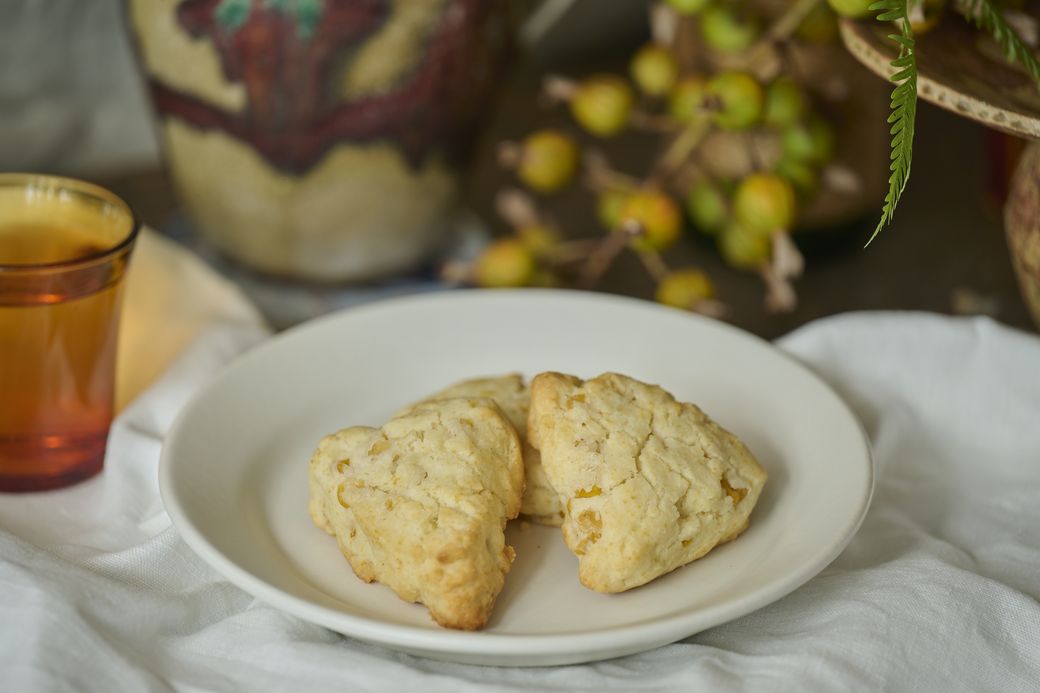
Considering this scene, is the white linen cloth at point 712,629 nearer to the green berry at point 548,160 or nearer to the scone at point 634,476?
the scone at point 634,476

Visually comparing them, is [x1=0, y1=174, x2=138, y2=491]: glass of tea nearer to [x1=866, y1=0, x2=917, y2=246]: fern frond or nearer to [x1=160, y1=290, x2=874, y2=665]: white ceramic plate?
[x1=160, y1=290, x2=874, y2=665]: white ceramic plate

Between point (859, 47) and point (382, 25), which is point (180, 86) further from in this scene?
point (859, 47)

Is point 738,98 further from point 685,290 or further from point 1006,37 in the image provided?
point 1006,37

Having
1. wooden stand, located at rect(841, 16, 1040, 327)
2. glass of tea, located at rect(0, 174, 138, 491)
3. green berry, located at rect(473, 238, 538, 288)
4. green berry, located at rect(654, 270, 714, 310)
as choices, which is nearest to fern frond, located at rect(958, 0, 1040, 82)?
wooden stand, located at rect(841, 16, 1040, 327)

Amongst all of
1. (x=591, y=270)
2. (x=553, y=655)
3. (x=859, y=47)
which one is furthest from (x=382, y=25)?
(x=553, y=655)

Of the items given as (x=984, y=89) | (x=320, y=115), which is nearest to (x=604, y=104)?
(x=320, y=115)

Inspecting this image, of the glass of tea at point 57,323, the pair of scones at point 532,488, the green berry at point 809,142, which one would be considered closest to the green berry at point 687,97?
the green berry at point 809,142
